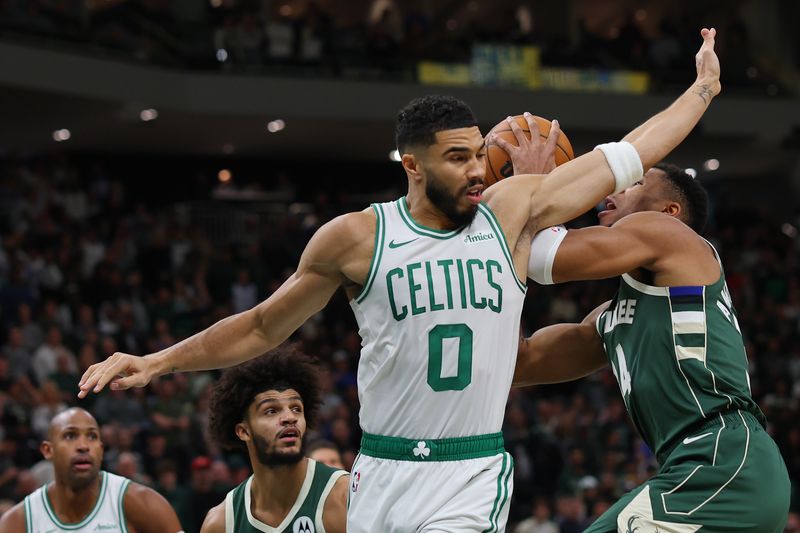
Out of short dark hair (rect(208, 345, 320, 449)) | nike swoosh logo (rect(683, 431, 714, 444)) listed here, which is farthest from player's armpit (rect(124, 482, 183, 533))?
nike swoosh logo (rect(683, 431, 714, 444))

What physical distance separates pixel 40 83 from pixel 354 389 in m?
6.25

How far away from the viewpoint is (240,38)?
749 inches

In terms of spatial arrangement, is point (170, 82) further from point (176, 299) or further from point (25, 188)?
point (176, 299)

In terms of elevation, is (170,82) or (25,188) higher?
(170,82)

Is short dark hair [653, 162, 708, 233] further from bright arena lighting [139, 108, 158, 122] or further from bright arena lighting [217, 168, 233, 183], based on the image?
bright arena lighting [217, 168, 233, 183]

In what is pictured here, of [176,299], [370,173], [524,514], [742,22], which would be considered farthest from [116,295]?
[742,22]

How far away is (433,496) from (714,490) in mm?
1001

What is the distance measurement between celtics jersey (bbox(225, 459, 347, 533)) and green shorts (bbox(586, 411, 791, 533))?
181cm

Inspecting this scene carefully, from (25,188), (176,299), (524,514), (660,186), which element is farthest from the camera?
(25,188)

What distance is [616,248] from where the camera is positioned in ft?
14.9

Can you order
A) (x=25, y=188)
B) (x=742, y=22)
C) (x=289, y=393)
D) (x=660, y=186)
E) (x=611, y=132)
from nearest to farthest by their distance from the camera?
(x=660, y=186)
(x=289, y=393)
(x=25, y=188)
(x=611, y=132)
(x=742, y=22)

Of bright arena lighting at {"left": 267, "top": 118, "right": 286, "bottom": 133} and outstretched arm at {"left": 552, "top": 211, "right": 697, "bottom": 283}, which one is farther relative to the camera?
bright arena lighting at {"left": 267, "top": 118, "right": 286, "bottom": 133}

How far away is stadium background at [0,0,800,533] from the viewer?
13195 mm

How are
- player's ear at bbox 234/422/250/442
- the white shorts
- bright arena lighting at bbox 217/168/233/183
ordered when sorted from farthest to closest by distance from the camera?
bright arena lighting at bbox 217/168/233/183 → player's ear at bbox 234/422/250/442 → the white shorts
